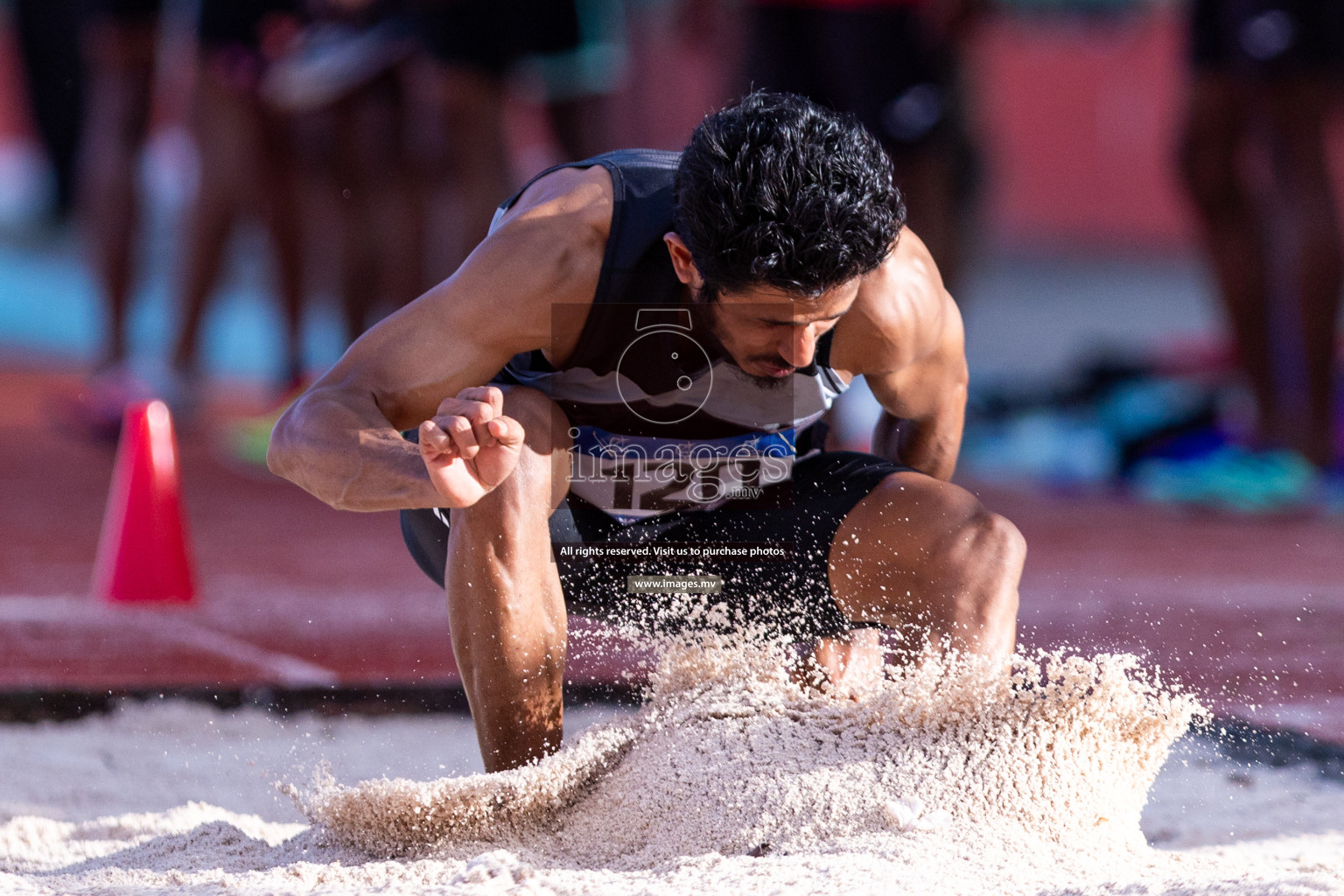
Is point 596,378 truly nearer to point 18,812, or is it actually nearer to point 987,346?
point 18,812

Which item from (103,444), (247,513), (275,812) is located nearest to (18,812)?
(275,812)

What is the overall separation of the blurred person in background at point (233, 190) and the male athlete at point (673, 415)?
11.9 ft

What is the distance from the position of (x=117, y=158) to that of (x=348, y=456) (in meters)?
4.59

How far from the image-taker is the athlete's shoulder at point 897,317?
1988 mm

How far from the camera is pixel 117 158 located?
19.1 feet

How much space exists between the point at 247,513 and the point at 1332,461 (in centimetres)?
348

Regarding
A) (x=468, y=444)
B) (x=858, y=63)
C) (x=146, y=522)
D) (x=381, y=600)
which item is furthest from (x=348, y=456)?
(x=858, y=63)

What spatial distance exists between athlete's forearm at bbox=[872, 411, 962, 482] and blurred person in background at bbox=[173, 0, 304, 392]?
140 inches

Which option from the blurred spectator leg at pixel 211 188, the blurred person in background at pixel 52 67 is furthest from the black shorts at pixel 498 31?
the blurred person in background at pixel 52 67

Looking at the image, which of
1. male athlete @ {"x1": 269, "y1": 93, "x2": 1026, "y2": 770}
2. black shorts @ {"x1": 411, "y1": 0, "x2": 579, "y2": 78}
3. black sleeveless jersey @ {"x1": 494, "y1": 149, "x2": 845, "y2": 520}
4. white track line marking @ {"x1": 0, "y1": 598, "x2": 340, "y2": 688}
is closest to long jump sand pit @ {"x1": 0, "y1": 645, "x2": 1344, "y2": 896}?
male athlete @ {"x1": 269, "y1": 93, "x2": 1026, "y2": 770}

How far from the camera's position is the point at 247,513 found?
14.6 ft

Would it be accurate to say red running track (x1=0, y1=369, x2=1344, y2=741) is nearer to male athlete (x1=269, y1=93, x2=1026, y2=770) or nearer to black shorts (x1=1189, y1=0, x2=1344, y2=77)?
male athlete (x1=269, y1=93, x2=1026, y2=770)

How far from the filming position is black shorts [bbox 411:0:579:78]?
4.52m
